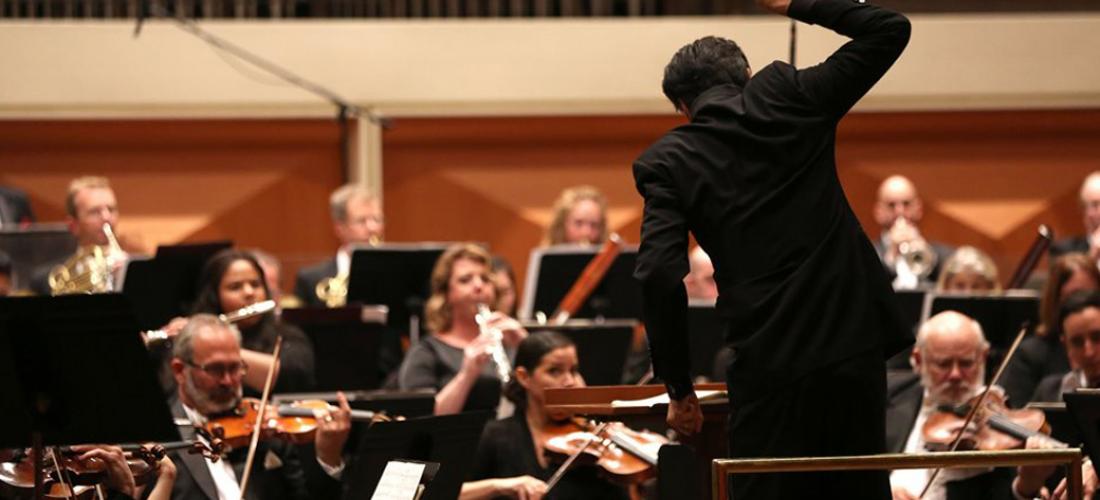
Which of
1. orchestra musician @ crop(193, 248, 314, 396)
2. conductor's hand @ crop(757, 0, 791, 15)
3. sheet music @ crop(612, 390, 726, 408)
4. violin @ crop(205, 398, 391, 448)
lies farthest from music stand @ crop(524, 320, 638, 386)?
conductor's hand @ crop(757, 0, 791, 15)

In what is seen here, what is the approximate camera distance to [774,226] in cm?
324

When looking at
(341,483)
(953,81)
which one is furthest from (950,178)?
(341,483)

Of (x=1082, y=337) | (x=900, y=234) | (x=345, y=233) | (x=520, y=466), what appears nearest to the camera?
(x=520, y=466)

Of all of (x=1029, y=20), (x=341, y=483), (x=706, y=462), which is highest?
(x=1029, y=20)

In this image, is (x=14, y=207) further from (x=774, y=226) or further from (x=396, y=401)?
(x=774, y=226)

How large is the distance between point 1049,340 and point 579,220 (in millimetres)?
2021

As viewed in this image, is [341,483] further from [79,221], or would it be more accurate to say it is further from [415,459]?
[79,221]

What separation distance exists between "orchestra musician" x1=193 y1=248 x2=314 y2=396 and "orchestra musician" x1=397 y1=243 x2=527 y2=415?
377 mm

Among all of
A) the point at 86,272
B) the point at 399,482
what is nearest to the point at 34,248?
the point at 86,272

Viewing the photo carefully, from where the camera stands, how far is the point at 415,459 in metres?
4.16

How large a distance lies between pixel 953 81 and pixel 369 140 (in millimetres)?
2733

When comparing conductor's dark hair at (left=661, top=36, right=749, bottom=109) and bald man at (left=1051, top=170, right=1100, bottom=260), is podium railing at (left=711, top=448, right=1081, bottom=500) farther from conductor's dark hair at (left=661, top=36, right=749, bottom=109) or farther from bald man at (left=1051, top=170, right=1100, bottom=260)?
bald man at (left=1051, top=170, right=1100, bottom=260)

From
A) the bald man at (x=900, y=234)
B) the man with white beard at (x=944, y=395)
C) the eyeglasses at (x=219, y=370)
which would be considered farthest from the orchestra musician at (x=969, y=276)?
the eyeglasses at (x=219, y=370)

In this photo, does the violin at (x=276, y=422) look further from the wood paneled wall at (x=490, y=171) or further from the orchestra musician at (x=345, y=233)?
the wood paneled wall at (x=490, y=171)
